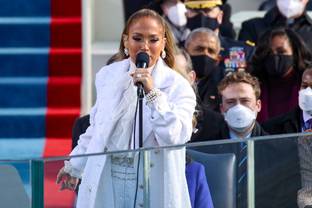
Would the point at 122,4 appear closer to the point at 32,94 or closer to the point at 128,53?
the point at 32,94

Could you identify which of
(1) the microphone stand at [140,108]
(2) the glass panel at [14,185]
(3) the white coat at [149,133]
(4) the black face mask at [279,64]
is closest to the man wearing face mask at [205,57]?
(4) the black face mask at [279,64]

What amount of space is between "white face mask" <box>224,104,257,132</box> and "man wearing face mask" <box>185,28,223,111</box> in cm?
132

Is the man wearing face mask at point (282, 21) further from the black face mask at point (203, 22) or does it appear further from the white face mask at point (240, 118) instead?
the white face mask at point (240, 118)

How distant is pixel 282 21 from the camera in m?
9.16

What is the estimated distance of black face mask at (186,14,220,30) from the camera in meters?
8.80

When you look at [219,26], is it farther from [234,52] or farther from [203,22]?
[234,52]

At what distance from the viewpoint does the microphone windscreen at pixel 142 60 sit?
16.1 feet

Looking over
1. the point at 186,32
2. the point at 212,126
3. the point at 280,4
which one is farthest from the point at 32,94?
the point at 212,126

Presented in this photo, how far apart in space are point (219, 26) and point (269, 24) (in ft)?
1.43

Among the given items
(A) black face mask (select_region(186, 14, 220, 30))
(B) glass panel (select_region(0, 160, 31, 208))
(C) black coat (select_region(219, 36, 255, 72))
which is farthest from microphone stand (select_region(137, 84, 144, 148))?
(A) black face mask (select_region(186, 14, 220, 30))

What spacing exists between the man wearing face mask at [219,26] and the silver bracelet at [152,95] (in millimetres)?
3311

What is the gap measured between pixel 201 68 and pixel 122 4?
10.5 ft

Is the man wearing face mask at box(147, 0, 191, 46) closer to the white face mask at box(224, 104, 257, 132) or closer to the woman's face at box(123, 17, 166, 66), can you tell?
the white face mask at box(224, 104, 257, 132)

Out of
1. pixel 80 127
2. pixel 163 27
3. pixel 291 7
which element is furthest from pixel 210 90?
pixel 163 27
